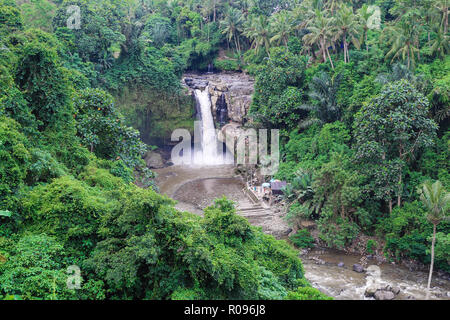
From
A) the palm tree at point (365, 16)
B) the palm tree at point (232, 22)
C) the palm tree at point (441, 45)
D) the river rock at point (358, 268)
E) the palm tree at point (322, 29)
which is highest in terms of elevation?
the palm tree at point (232, 22)

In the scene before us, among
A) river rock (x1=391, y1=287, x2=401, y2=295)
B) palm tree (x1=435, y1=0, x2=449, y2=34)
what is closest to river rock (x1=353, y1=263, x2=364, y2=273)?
river rock (x1=391, y1=287, x2=401, y2=295)

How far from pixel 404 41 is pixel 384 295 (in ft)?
48.8

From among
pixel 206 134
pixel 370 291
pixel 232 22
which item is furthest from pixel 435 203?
pixel 232 22

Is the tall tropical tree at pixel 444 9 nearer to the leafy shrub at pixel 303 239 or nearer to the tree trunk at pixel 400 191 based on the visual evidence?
the tree trunk at pixel 400 191

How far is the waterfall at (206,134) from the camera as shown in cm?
3169

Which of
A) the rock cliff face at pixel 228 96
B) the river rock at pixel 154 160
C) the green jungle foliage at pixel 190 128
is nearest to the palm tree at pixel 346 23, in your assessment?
the green jungle foliage at pixel 190 128

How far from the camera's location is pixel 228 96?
Result: 31.4m

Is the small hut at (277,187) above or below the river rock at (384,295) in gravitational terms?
above

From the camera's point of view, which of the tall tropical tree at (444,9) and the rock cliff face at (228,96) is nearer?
the tall tropical tree at (444,9)

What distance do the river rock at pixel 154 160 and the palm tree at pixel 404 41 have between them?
1894 centimetres

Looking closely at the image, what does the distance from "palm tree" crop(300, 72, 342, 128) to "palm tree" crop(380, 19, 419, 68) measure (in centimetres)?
357

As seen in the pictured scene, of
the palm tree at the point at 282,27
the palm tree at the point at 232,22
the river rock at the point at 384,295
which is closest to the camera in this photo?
the river rock at the point at 384,295

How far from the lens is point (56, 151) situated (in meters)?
13.8

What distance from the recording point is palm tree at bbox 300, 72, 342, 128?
23.3 m
